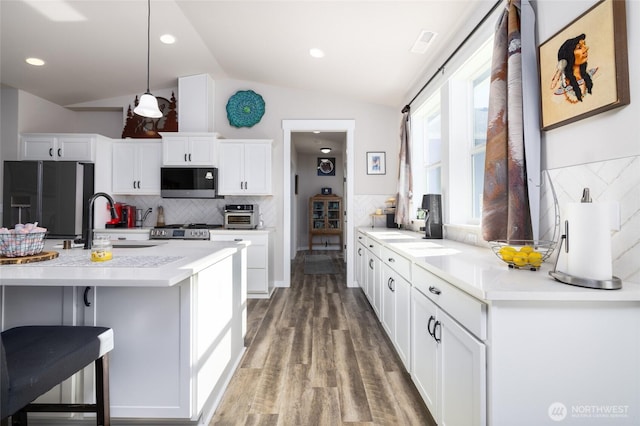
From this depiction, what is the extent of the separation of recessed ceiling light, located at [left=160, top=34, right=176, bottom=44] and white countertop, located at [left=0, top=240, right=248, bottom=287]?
2.56m

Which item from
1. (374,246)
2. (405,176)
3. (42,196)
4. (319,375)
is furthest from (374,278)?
(42,196)

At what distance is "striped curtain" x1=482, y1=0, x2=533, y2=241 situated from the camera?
5.24 ft

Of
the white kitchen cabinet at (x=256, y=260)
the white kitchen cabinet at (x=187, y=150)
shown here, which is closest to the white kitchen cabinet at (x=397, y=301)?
the white kitchen cabinet at (x=256, y=260)

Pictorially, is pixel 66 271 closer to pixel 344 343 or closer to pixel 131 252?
pixel 131 252

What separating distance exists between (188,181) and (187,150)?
410mm

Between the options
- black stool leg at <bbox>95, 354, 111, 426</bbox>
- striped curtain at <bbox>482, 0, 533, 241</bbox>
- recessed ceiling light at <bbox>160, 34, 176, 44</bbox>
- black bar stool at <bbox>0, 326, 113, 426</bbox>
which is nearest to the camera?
black bar stool at <bbox>0, 326, 113, 426</bbox>

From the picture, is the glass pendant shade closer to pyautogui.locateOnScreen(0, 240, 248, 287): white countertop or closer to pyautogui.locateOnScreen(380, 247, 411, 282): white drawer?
pyautogui.locateOnScreen(0, 240, 248, 287): white countertop

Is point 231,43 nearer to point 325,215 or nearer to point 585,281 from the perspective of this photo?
Answer: point 585,281

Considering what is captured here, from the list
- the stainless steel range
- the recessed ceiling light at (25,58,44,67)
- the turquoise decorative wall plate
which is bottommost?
the stainless steel range

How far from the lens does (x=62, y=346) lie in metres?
1.15

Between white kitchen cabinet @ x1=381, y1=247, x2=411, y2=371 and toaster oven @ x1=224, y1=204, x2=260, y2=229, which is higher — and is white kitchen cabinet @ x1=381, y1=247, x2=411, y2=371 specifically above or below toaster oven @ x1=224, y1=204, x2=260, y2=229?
below

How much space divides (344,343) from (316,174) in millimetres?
6485

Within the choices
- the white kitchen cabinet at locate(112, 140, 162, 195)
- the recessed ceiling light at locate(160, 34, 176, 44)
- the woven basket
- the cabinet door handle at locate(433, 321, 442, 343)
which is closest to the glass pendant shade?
the recessed ceiling light at locate(160, 34, 176, 44)

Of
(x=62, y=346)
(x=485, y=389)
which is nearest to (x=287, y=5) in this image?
(x=62, y=346)
